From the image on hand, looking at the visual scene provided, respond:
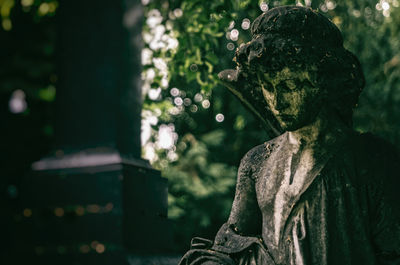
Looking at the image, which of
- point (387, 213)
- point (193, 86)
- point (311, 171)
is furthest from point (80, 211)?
point (193, 86)

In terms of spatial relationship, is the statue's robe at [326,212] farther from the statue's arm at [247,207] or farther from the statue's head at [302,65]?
the statue's head at [302,65]

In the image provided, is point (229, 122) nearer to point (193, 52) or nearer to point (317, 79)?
point (193, 52)

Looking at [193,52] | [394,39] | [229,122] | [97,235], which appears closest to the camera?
[97,235]

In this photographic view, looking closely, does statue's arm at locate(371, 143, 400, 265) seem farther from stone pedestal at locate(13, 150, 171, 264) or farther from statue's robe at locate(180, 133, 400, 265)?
stone pedestal at locate(13, 150, 171, 264)

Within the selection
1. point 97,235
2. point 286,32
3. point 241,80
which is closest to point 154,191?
point 97,235

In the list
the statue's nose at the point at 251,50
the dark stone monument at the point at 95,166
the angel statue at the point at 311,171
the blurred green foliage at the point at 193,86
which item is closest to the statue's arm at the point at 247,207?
the angel statue at the point at 311,171

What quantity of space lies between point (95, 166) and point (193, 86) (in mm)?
12416

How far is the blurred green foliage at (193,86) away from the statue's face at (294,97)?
1137 millimetres

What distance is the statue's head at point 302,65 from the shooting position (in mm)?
2574

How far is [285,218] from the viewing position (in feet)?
8.64

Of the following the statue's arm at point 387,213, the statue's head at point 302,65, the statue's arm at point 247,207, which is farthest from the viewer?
the statue's arm at point 247,207

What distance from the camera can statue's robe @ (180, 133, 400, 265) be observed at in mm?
2449

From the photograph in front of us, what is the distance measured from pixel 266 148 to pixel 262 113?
0.22 m

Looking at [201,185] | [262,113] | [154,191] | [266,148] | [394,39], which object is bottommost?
[201,185]
